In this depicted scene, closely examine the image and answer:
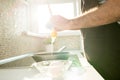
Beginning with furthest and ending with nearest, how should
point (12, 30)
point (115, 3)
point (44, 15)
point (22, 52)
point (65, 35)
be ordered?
point (65, 35) < point (44, 15) < point (22, 52) < point (12, 30) < point (115, 3)

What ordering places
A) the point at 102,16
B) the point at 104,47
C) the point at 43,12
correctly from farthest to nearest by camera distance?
the point at 43,12, the point at 104,47, the point at 102,16

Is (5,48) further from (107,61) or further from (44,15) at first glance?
(44,15)

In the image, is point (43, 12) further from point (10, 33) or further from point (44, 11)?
point (10, 33)

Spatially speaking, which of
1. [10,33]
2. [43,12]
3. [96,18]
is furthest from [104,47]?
[43,12]

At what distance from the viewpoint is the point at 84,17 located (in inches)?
41.3

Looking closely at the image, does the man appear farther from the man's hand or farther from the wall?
the wall

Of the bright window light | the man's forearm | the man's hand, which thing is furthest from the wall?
the bright window light

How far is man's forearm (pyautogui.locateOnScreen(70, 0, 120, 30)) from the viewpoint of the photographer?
94 centimetres

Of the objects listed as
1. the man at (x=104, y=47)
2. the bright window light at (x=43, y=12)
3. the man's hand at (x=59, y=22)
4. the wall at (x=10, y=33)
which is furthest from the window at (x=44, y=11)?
the man's hand at (x=59, y=22)

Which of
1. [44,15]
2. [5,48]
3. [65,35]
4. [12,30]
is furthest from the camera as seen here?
[65,35]

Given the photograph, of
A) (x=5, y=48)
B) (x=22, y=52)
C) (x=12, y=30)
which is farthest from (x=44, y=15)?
(x=5, y=48)

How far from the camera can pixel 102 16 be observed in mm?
991

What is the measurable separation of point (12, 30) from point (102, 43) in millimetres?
737

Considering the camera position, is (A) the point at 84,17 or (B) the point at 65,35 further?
(B) the point at 65,35
